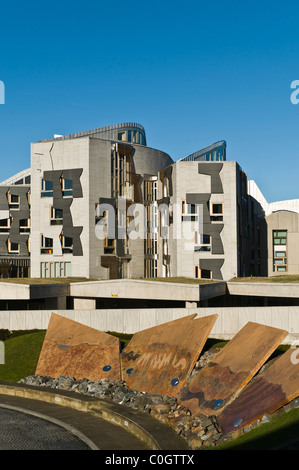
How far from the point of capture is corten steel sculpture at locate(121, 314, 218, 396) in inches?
1064

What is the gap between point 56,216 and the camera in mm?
67375

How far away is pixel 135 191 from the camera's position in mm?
71375

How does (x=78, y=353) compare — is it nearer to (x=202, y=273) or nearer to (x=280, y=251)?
Answer: (x=202, y=273)

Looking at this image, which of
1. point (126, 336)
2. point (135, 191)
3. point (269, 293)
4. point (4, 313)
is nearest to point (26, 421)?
point (126, 336)

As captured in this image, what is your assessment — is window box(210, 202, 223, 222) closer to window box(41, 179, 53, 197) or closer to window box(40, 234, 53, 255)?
window box(41, 179, 53, 197)

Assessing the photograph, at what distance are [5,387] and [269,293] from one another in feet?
87.1

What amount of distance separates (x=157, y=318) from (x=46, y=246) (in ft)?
106

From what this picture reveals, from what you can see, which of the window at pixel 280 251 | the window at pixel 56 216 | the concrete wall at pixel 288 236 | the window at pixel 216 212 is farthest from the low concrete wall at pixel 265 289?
the window at pixel 280 251

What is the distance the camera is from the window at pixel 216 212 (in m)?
64.1

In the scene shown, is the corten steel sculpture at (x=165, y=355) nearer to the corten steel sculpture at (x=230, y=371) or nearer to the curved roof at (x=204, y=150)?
the corten steel sculpture at (x=230, y=371)

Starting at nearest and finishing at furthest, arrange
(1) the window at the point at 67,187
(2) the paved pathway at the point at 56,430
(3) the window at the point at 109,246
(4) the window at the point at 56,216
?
(2) the paved pathway at the point at 56,430 < (1) the window at the point at 67,187 < (3) the window at the point at 109,246 < (4) the window at the point at 56,216

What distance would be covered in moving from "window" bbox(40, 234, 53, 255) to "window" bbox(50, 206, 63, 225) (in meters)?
2.26

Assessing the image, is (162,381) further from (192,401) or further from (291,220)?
(291,220)

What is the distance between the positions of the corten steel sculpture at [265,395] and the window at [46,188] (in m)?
48.3
